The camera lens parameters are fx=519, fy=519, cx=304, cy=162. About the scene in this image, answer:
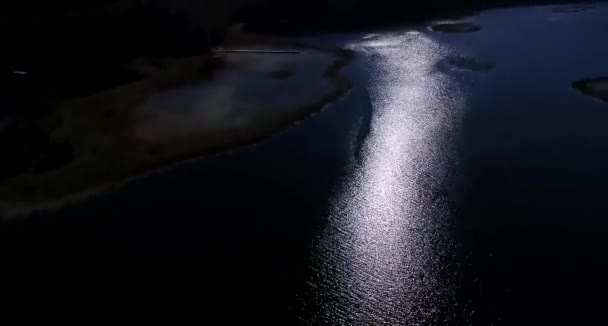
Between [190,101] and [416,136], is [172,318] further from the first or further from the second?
[190,101]

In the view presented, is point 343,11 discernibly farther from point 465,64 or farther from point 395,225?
point 395,225

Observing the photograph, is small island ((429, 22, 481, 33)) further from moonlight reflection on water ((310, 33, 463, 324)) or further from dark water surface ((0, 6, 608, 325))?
dark water surface ((0, 6, 608, 325))

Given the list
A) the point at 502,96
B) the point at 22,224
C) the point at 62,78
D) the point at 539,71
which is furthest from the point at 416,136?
the point at 62,78

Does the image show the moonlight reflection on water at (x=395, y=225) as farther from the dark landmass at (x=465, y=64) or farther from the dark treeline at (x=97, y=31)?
the dark treeline at (x=97, y=31)

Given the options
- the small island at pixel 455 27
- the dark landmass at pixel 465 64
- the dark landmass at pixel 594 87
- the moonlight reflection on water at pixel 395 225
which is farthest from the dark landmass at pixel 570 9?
the moonlight reflection on water at pixel 395 225

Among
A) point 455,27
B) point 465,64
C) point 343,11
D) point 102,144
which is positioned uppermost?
point 343,11

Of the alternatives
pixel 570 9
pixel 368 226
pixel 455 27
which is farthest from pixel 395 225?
pixel 570 9
